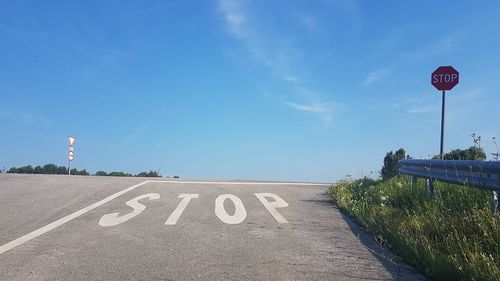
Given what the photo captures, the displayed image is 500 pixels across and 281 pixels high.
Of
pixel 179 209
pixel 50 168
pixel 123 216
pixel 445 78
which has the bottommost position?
pixel 123 216

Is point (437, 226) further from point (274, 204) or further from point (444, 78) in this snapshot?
point (444, 78)

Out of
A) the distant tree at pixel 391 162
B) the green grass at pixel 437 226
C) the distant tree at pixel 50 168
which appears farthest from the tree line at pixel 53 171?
the green grass at pixel 437 226

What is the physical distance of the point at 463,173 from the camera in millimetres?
8727

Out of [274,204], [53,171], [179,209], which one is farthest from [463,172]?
[53,171]

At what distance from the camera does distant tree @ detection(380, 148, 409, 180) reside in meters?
16.7

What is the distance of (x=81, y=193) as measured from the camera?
13156 mm

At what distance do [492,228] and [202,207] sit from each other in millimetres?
5818

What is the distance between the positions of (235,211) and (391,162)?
309 inches

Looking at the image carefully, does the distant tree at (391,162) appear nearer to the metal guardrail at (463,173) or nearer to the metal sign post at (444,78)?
→ the metal sign post at (444,78)

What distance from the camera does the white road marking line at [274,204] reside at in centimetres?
1009

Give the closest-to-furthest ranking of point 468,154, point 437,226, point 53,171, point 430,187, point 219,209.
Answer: point 437,226
point 430,187
point 219,209
point 468,154
point 53,171

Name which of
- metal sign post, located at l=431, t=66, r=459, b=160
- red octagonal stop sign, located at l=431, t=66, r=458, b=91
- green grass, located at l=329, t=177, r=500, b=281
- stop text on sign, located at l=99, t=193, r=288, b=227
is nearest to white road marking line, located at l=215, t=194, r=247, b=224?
stop text on sign, located at l=99, t=193, r=288, b=227

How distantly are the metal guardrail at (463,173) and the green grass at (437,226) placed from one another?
220 millimetres

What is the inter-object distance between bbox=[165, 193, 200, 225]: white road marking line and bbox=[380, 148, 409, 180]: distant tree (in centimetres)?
631
